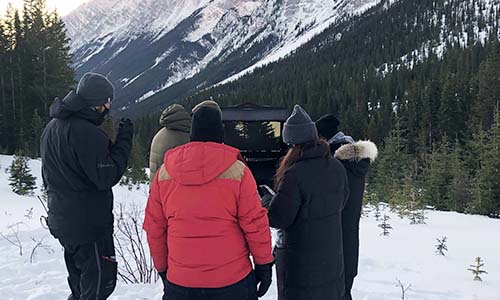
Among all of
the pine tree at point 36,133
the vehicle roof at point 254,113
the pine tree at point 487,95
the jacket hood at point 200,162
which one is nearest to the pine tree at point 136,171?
the pine tree at point 36,133

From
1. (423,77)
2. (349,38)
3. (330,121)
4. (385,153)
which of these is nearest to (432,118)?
(423,77)

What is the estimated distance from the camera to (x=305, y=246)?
290 centimetres

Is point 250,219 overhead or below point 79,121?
below

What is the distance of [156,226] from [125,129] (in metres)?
0.85

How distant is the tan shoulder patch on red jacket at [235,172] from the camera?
2.37 meters

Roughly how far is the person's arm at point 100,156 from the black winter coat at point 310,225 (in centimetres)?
104

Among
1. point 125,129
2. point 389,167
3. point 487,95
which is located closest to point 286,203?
point 125,129

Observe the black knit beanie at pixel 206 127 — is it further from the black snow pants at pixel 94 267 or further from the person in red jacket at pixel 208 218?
the black snow pants at pixel 94 267

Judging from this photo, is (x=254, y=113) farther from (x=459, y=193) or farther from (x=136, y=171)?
(x=136, y=171)

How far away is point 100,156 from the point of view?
291cm

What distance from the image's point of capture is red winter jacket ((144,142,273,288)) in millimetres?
2359

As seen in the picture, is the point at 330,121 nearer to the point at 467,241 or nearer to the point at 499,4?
the point at 467,241

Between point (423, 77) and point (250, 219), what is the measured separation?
67.8 m

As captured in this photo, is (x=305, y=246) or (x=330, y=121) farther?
(x=330, y=121)
